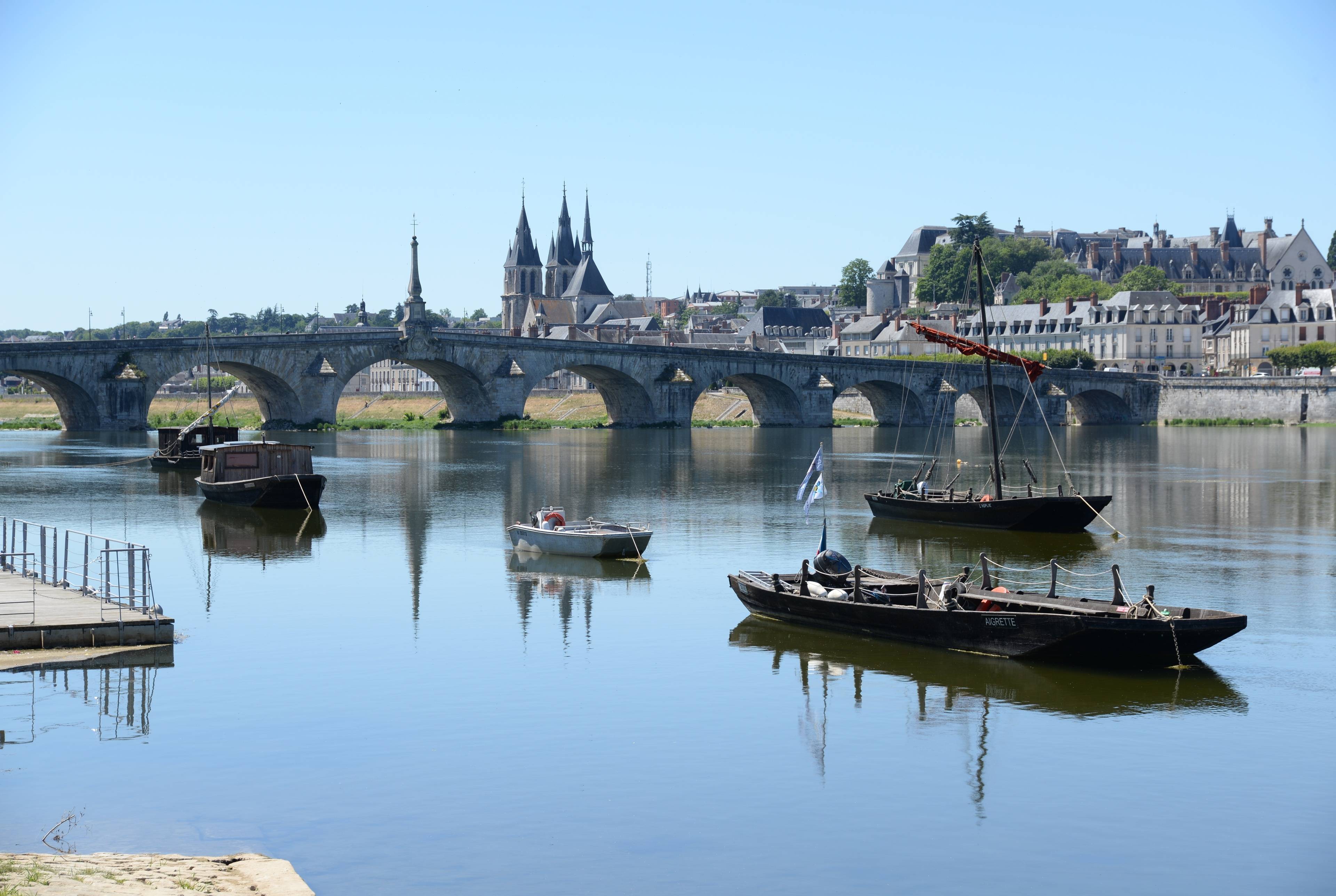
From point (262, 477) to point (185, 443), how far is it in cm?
1904

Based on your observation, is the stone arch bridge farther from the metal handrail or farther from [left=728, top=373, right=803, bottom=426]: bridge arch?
the metal handrail

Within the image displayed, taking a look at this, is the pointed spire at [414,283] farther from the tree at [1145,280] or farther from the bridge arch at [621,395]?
the tree at [1145,280]

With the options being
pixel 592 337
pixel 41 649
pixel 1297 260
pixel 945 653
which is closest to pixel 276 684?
pixel 41 649

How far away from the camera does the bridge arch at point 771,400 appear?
393 ft

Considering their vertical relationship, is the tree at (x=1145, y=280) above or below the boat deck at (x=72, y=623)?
above

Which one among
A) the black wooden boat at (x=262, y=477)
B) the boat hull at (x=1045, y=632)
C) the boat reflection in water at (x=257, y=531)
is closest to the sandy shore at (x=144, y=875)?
the boat hull at (x=1045, y=632)

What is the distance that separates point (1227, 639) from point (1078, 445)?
71169 millimetres

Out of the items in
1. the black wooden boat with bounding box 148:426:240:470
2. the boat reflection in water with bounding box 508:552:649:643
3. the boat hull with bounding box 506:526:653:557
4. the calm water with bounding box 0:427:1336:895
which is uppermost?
the black wooden boat with bounding box 148:426:240:470

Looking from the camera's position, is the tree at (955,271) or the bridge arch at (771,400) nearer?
the bridge arch at (771,400)

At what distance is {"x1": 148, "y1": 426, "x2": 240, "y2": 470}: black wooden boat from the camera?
65.6 meters

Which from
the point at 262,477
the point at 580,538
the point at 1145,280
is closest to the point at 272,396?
the point at 262,477

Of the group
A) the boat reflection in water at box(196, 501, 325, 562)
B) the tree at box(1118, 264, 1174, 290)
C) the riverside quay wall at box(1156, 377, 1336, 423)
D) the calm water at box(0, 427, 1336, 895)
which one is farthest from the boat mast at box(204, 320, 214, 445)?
the tree at box(1118, 264, 1174, 290)

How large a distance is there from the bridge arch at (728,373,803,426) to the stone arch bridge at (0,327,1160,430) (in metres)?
0.14

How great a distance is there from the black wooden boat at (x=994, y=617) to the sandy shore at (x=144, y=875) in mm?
13250
